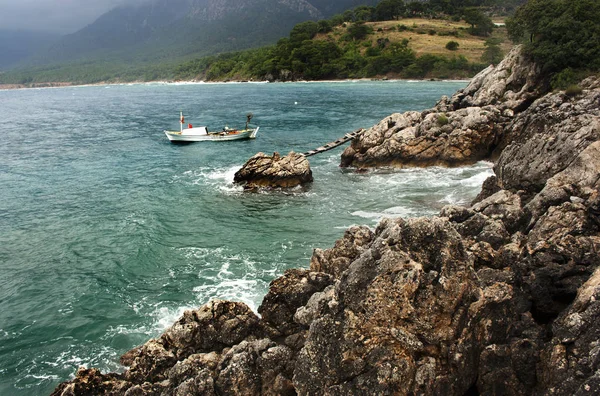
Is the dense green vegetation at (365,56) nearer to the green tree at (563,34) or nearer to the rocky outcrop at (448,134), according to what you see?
the green tree at (563,34)

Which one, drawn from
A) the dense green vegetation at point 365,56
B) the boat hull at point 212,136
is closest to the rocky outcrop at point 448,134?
the boat hull at point 212,136

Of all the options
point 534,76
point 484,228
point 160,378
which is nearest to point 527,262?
point 484,228

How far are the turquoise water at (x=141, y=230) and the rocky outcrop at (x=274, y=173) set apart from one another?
62.8 inches

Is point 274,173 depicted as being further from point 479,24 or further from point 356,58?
point 479,24

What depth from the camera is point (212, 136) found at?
6078 centimetres

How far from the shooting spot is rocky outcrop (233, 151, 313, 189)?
36844 millimetres

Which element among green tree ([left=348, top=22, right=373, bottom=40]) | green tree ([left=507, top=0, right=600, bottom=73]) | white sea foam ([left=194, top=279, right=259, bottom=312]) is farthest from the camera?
green tree ([left=348, top=22, right=373, bottom=40])

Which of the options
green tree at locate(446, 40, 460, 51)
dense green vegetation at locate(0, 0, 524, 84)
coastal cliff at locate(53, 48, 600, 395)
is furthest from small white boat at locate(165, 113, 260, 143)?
green tree at locate(446, 40, 460, 51)

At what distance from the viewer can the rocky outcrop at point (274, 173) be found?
3684 centimetres

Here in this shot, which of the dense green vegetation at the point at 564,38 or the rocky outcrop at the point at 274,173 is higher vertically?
the dense green vegetation at the point at 564,38

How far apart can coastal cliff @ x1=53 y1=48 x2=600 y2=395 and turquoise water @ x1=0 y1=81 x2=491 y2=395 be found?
4.14 m

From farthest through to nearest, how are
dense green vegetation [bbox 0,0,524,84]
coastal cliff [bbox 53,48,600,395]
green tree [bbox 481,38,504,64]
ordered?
dense green vegetation [bbox 0,0,524,84] → green tree [bbox 481,38,504,64] → coastal cliff [bbox 53,48,600,395]

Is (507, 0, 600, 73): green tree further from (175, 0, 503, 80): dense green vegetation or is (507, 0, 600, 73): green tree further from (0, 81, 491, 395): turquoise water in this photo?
(175, 0, 503, 80): dense green vegetation

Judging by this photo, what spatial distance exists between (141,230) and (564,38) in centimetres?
4899
